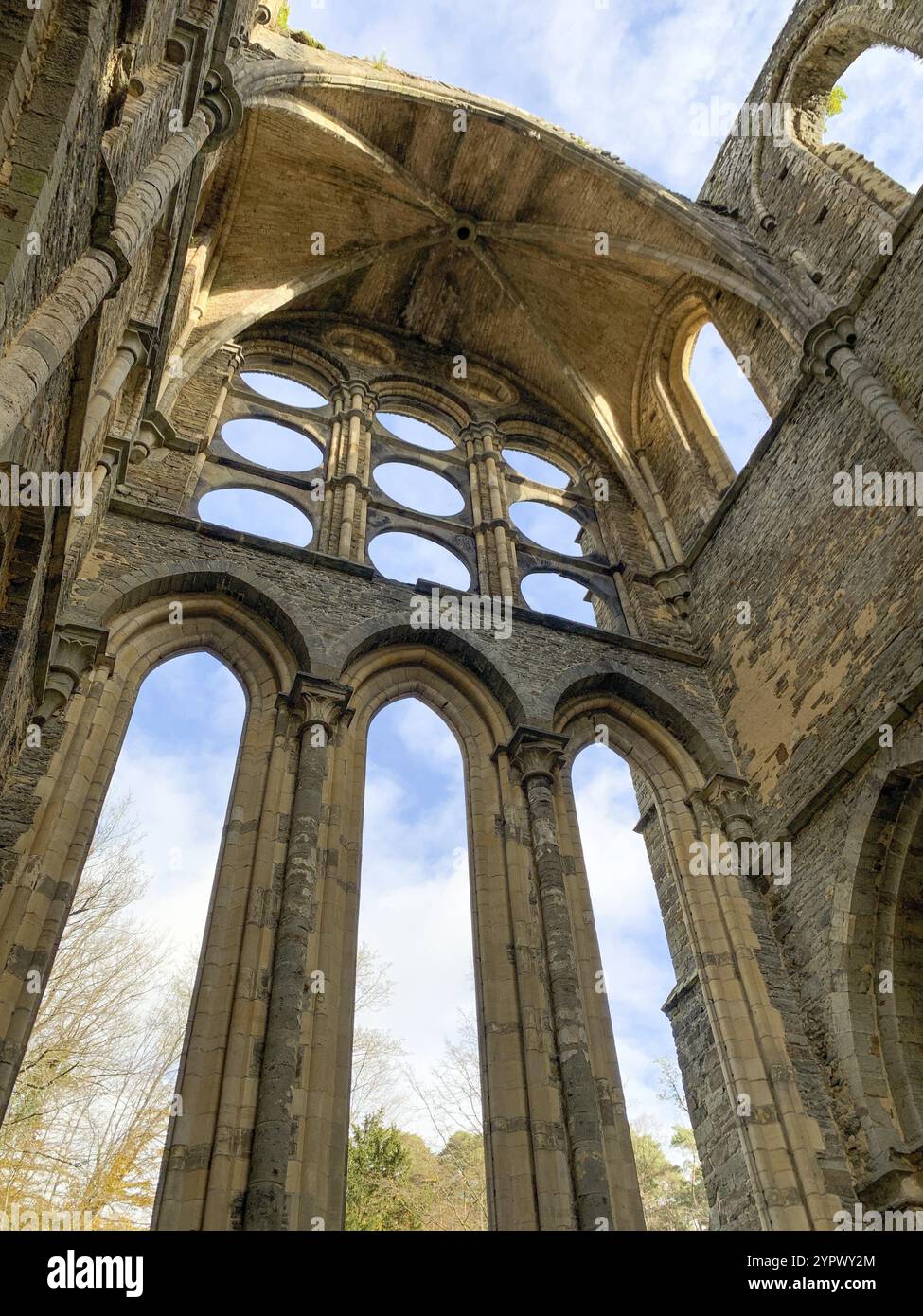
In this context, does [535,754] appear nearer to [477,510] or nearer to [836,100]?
[477,510]

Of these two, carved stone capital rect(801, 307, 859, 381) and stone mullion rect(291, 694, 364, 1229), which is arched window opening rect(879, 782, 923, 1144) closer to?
stone mullion rect(291, 694, 364, 1229)

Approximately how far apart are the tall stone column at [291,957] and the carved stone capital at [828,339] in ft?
19.1

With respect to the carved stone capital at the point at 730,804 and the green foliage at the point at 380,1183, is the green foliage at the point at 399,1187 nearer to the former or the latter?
the green foliage at the point at 380,1183

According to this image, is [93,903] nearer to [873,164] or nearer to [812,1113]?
[812,1113]

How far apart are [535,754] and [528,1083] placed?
289 centimetres

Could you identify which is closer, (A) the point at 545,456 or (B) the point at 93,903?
(B) the point at 93,903

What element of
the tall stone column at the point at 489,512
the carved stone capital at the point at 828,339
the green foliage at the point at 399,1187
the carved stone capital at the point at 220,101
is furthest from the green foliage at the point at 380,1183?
the carved stone capital at the point at 828,339

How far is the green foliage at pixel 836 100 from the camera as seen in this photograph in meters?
12.6

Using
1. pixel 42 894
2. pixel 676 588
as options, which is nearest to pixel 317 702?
pixel 42 894

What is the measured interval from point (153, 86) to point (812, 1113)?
8.38 metres

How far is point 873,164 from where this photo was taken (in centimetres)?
1105

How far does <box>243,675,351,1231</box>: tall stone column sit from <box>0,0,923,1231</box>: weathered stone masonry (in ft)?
0.09

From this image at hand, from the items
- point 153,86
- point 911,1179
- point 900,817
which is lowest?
point 911,1179
